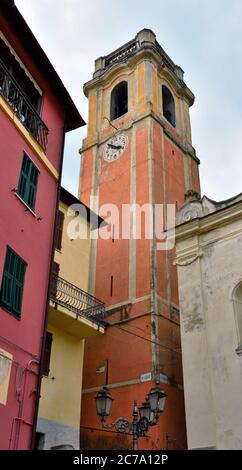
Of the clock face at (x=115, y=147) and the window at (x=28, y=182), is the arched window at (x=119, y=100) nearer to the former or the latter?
the clock face at (x=115, y=147)

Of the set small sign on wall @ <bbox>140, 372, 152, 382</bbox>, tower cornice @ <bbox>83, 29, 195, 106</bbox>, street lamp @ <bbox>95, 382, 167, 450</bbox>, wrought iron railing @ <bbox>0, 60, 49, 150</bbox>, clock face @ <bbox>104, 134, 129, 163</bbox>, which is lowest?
street lamp @ <bbox>95, 382, 167, 450</bbox>

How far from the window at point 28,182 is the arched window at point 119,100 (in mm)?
17737

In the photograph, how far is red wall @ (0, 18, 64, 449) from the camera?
9750mm

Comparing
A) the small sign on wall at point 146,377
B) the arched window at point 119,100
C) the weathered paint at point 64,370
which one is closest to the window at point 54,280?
the weathered paint at point 64,370

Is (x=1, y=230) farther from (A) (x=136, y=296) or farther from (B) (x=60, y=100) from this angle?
(A) (x=136, y=296)

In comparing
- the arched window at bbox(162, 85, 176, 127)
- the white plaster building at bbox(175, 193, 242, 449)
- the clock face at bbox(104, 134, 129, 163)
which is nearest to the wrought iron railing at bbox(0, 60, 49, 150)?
the white plaster building at bbox(175, 193, 242, 449)

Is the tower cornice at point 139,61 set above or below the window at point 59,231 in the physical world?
above

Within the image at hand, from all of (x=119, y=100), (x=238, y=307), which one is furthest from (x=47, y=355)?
(x=119, y=100)

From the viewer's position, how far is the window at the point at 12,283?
33.0ft

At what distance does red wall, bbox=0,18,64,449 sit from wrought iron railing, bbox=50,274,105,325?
3.58 meters

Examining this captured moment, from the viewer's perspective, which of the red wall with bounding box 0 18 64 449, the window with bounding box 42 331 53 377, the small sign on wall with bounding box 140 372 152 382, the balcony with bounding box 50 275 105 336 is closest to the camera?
the red wall with bounding box 0 18 64 449

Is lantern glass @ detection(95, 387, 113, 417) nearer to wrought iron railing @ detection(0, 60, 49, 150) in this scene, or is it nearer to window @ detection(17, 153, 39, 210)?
window @ detection(17, 153, 39, 210)

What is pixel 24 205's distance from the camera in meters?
11.3
